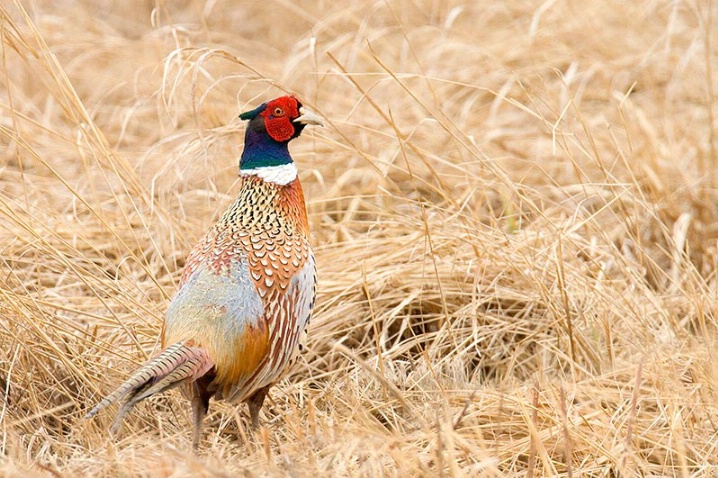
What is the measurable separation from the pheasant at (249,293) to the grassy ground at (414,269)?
166 millimetres

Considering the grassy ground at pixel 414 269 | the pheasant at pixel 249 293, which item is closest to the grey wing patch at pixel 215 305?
the pheasant at pixel 249 293

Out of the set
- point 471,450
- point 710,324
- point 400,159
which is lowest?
point 710,324

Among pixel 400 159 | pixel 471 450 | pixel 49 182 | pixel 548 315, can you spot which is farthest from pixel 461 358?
pixel 49 182

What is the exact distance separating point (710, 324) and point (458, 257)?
914mm

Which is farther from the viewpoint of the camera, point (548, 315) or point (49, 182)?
point (49, 182)

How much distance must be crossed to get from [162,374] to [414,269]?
148 cm

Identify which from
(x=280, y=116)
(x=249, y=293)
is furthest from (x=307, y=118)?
(x=249, y=293)

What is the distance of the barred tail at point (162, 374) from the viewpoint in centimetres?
247

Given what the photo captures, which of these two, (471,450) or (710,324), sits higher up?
(471,450)

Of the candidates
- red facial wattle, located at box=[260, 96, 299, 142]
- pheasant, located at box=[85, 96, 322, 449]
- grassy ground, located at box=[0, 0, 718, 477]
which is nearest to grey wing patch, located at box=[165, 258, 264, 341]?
pheasant, located at box=[85, 96, 322, 449]

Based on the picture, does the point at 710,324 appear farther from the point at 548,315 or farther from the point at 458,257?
the point at 458,257

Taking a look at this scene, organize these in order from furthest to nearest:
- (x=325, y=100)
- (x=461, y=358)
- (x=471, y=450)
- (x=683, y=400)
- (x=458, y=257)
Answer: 1. (x=325, y=100)
2. (x=458, y=257)
3. (x=461, y=358)
4. (x=683, y=400)
5. (x=471, y=450)

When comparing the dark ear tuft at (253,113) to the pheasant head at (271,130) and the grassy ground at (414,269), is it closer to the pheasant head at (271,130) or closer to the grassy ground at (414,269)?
the pheasant head at (271,130)

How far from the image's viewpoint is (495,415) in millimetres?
3018
